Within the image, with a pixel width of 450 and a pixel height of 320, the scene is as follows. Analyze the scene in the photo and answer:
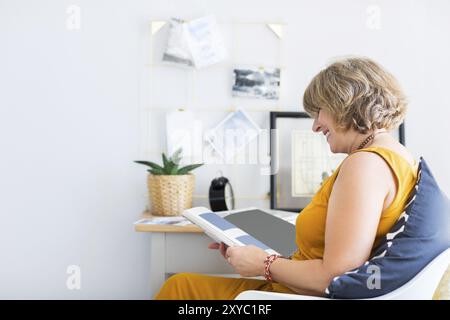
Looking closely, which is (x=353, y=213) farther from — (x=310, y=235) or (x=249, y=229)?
(x=249, y=229)

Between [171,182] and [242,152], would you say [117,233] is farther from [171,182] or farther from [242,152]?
[242,152]

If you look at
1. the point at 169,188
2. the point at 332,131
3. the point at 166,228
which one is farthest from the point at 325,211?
the point at 169,188

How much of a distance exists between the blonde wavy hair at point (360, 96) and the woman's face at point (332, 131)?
0.01 m

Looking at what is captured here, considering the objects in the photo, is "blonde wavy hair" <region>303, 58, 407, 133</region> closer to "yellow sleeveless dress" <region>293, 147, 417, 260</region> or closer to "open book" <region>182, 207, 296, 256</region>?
"yellow sleeveless dress" <region>293, 147, 417, 260</region>

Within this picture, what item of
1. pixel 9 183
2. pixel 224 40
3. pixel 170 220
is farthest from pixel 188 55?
pixel 9 183

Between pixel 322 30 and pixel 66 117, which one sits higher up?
pixel 322 30

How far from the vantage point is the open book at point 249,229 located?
1039 millimetres

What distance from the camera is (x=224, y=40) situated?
1.74 metres

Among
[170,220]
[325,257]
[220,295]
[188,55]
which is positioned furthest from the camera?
[188,55]

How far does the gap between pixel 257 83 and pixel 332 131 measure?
827 mm

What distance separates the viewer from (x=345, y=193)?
0.77m

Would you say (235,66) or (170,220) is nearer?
(170,220)

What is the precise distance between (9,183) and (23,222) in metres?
0.16

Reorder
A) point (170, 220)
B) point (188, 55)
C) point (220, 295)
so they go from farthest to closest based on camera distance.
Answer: point (188, 55) → point (170, 220) → point (220, 295)
